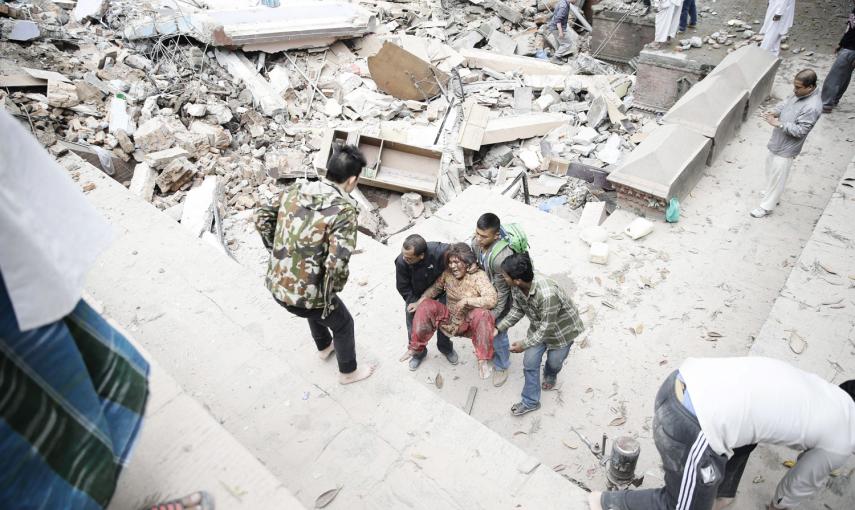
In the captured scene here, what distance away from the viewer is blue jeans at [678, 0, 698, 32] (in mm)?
10461

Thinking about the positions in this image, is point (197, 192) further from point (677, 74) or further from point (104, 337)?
point (677, 74)

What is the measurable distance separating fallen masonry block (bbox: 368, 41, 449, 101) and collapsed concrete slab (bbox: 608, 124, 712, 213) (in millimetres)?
5091

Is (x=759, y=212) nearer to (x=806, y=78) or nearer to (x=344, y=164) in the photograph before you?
(x=806, y=78)

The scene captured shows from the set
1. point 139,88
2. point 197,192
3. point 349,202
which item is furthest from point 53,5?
point 349,202

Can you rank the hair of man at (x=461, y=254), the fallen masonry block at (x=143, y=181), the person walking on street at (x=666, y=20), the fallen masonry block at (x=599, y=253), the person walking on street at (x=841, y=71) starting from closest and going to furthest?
the hair of man at (x=461, y=254), the fallen masonry block at (x=599, y=253), the fallen masonry block at (x=143, y=181), the person walking on street at (x=841, y=71), the person walking on street at (x=666, y=20)

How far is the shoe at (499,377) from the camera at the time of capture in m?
4.29

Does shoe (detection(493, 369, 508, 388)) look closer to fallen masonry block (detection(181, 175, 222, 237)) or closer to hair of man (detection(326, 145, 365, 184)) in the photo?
hair of man (detection(326, 145, 365, 184))

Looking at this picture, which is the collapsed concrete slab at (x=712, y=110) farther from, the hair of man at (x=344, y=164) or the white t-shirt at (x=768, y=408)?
the hair of man at (x=344, y=164)

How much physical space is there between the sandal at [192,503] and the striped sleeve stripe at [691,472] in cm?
209

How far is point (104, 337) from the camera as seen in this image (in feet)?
4.69

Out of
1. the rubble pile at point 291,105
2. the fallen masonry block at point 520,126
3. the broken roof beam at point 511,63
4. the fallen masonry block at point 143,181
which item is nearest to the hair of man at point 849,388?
the rubble pile at point 291,105

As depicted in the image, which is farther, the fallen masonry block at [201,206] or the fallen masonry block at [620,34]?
the fallen masonry block at [620,34]

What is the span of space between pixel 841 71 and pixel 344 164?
26.2 ft

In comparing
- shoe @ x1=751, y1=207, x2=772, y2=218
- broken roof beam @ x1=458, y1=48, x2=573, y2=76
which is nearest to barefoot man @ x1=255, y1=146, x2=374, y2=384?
shoe @ x1=751, y1=207, x2=772, y2=218
